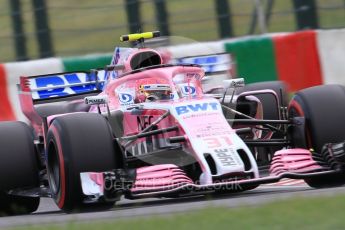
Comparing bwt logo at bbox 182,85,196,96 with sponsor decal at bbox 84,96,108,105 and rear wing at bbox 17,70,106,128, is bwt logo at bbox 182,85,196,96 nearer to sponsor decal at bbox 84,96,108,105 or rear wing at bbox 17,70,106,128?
sponsor decal at bbox 84,96,108,105

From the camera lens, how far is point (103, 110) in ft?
30.2

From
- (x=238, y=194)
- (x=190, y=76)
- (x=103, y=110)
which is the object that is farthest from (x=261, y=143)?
(x=103, y=110)

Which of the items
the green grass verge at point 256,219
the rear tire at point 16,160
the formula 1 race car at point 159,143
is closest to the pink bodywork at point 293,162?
the formula 1 race car at point 159,143

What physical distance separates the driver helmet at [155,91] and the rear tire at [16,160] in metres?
1.07

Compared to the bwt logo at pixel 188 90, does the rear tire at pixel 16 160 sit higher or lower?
lower

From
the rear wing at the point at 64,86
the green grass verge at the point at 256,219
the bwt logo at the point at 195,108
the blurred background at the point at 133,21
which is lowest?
the green grass verge at the point at 256,219

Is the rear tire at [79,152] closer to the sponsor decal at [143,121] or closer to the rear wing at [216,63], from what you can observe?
the sponsor decal at [143,121]

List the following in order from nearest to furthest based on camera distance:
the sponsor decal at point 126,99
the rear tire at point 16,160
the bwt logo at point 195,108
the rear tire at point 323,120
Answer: the bwt logo at point 195,108 → the rear tire at point 323,120 → the rear tire at point 16,160 → the sponsor decal at point 126,99

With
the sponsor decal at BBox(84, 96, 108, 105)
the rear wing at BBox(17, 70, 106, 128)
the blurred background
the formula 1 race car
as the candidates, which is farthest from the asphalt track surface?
the blurred background

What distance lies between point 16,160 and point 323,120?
2.61 meters

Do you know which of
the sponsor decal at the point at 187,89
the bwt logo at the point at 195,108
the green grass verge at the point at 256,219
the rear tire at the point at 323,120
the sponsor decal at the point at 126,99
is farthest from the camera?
the sponsor decal at the point at 126,99

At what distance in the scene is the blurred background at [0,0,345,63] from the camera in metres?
13.5

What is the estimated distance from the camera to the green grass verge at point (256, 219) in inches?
218

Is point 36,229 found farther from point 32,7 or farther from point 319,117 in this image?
point 32,7
